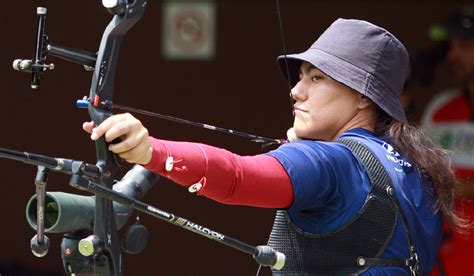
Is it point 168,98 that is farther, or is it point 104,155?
point 168,98

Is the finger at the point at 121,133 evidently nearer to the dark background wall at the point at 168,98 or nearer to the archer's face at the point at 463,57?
the archer's face at the point at 463,57

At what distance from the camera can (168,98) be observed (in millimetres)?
5582

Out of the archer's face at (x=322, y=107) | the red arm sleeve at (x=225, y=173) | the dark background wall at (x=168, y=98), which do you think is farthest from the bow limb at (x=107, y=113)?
the dark background wall at (x=168, y=98)

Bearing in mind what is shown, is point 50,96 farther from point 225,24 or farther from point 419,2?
point 419,2

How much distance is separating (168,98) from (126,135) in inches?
145

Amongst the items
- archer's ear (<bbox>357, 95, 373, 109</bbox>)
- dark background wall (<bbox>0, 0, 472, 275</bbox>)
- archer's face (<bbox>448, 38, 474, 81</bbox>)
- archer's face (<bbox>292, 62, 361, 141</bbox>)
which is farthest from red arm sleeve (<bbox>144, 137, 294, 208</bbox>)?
dark background wall (<bbox>0, 0, 472, 275</bbox>)

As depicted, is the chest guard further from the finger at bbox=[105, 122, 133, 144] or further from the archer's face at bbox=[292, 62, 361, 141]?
the finger at bbox=[105, 122, 133, 144]

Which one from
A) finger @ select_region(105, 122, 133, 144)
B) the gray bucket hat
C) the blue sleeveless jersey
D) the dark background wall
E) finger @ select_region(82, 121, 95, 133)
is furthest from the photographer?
the dark background wall

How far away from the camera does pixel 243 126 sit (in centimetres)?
557

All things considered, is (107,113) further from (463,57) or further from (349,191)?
(463,57)

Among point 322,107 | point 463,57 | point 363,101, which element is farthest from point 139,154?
point 463,57

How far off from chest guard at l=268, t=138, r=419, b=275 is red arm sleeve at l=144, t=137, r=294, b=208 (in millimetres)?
178

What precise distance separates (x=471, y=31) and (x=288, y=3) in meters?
1.13

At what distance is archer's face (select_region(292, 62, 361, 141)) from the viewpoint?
2.47m
